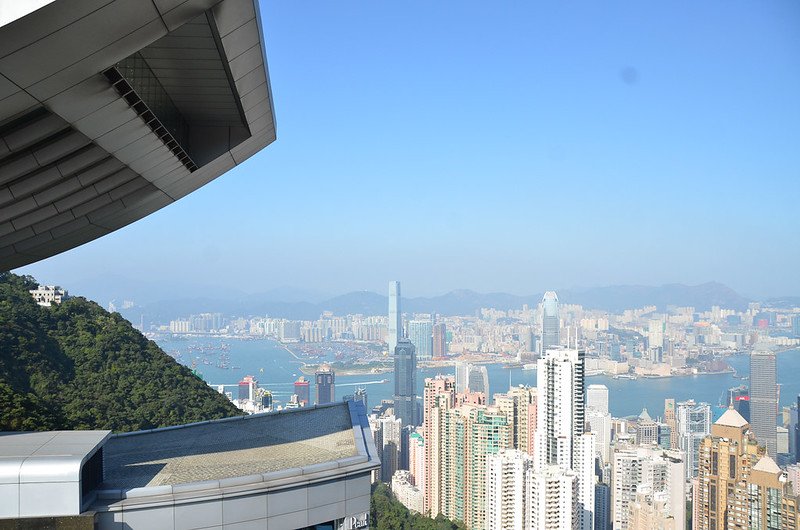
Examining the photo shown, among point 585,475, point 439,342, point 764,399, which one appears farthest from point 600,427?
point 439,342

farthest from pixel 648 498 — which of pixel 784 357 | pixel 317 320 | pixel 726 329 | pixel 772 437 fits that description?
pixel 317 320

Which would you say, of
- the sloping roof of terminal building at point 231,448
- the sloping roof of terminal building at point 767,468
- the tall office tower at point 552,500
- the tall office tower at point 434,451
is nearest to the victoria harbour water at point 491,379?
the tall office tower at point 434,451

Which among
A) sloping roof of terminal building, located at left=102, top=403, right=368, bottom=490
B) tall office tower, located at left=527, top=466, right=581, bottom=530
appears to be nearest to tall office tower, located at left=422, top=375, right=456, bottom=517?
tall office tower, located at left=527, top=466, right=581, bottom=530

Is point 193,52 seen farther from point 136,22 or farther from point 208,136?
point 208,136

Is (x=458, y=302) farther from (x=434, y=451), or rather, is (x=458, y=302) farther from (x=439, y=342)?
(x=434, y=451)

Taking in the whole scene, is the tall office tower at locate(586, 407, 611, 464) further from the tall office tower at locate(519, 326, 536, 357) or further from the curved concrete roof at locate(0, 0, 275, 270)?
the tall office tower at locate(519, 326, 536, 357)

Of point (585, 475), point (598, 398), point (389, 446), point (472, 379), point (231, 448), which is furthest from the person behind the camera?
point (472, 379)
